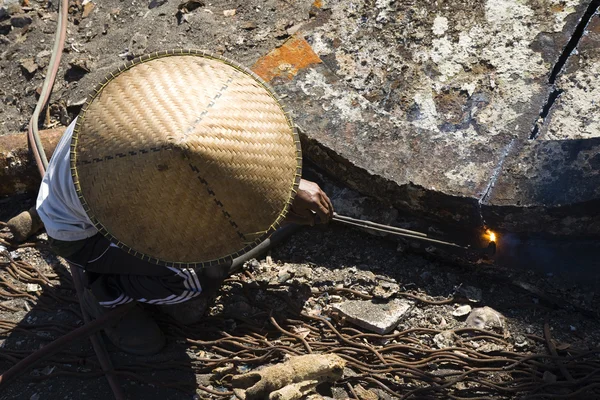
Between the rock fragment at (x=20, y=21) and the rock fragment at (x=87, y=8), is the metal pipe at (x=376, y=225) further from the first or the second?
the rock fragment at (x=20, y=21)

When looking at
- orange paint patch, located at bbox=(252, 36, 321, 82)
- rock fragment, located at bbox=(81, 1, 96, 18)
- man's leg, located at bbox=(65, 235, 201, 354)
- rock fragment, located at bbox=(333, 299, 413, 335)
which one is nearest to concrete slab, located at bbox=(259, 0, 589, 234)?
orange paint patch, located at bbox=(252, 36, 321, 82)

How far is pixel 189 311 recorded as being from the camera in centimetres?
336

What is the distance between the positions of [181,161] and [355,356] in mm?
1332

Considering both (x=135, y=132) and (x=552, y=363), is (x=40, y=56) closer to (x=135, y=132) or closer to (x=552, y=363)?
(x=135, y=132)

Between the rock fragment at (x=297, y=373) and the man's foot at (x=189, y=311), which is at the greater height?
the rock fragment at (x=297, y=373)

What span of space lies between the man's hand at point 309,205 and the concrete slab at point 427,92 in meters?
0.51

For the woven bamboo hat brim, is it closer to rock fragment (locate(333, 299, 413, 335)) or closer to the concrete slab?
rock fragment (locate(333, 299, 413, 335))

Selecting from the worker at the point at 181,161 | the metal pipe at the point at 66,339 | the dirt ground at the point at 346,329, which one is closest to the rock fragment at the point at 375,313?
the dirt ground at the point at 346,329

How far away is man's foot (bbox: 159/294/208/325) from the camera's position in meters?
3.35

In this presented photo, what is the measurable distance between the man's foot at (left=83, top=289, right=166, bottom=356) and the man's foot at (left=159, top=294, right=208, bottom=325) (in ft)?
0.37

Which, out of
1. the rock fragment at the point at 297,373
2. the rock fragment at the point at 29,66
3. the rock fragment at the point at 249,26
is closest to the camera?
the rock fragment at the point at 297,373

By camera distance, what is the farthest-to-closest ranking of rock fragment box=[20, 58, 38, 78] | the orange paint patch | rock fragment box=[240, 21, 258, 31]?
rock fragment box=[20, 58, 38, 78], rock fragment box=[240, 21, 258, 31], the orange paint patch

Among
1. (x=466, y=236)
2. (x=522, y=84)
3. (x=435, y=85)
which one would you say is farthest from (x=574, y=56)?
(x=466, y=236)

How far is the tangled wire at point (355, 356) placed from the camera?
2.98m
